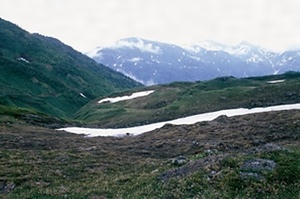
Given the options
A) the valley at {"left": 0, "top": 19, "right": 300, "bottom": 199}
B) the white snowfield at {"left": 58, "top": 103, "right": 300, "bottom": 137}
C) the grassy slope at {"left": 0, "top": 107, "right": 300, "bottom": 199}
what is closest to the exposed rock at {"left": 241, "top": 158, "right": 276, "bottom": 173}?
the valley at {"left": 0, "top": 19, "right": 300, "bottom": 199}

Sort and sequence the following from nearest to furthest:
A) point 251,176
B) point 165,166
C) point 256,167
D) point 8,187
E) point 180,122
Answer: point 251,176, point 256,167, point 8,187, point 165,166, point 180,122

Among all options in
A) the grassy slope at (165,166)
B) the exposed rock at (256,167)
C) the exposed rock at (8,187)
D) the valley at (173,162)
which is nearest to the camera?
the grassy slope at (165,166)

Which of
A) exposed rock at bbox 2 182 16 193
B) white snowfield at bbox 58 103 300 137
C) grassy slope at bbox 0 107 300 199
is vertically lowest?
exposed rock at bbox 2 182 16 193

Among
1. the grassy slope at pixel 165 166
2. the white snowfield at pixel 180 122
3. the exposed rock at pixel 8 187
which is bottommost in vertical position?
the exposed rock at pixel 8 187

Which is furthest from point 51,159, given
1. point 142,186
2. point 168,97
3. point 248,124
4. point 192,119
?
point 168,97

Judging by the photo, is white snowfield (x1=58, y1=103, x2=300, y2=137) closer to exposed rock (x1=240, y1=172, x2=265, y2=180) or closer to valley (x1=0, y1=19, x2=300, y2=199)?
valley (x1=0, y1=19, x2=300, y2=199)

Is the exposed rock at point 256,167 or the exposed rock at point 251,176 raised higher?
the exposed rock at point 256,167

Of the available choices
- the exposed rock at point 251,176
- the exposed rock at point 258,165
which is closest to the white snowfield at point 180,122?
the exposed rock at point 258,165

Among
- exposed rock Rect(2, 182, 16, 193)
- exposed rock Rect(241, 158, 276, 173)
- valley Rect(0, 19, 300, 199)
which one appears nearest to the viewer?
valley Rect(0, 19, 300, 199)

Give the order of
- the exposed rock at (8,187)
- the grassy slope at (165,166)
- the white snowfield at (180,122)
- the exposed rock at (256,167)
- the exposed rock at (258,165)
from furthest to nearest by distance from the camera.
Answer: the white snowfield at (180,122) → the exposed rock at (8,187) → the exposed rock at (258,165) → the exposed rock at (256,167) → the grassy slope at (165,166)

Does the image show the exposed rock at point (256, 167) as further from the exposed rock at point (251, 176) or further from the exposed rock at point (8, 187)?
the exposed rock at point (8, 187)

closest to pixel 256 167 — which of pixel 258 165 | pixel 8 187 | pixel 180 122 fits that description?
pixel 258 165

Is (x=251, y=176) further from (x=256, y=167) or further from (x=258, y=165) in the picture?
(x=258, y=165)

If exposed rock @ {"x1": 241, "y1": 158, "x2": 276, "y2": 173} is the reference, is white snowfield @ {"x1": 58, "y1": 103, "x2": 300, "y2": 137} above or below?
above
